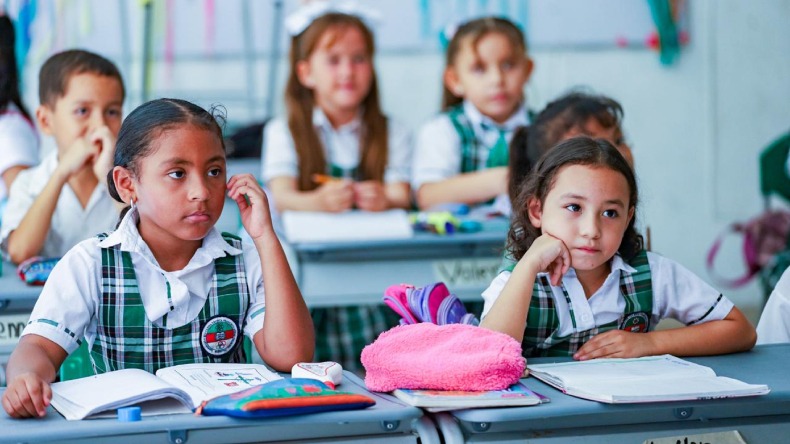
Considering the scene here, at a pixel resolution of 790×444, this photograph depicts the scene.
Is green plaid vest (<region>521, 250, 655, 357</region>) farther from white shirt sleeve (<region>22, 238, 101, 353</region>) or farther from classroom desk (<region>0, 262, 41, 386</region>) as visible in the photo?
classroom desk (<region>0, 262, 41, 386</region>)

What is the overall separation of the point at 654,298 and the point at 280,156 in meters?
1.85

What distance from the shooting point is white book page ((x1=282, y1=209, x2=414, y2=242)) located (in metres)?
2.77

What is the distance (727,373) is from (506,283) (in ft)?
1.25

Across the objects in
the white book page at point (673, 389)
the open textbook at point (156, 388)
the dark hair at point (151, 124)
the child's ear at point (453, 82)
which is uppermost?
the child's ear at point (453, 82)

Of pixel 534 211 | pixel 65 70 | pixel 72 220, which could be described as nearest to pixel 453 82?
pixel 65 70

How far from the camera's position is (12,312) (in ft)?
7.17

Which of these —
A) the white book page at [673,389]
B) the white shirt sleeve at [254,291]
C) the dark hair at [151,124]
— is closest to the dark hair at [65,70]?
the dark hair at [151,124]

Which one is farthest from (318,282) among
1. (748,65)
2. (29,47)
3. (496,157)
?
(748,65)

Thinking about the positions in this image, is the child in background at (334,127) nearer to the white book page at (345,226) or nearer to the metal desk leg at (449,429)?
the white book page at (345,226)

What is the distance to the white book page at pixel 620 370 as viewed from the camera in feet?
4.95

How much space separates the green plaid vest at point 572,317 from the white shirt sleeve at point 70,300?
73cm

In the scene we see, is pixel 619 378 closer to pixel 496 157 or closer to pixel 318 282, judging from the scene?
pixel 318 282

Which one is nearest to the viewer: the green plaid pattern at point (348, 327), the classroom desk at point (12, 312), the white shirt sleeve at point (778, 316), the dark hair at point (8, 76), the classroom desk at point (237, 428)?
the classroom desk at point (237, 428)

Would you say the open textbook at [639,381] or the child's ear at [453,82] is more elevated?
the child's ear at [453,82]
